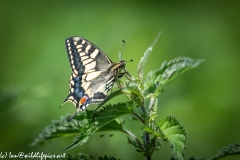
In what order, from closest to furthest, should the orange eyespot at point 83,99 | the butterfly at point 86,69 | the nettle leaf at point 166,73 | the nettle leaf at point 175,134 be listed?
the nettle leaf at point 175,134 → the nettle leaf at point 166,73 → the orange eyespot at point 83,99 → the butterfly at point 86,69

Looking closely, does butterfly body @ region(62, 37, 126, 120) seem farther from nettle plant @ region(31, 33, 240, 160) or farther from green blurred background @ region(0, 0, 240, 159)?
nettle plant @ region(31, 33, 240, 160)

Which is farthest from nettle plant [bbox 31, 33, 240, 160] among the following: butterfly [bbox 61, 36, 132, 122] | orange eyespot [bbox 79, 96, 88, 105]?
butterfly [bbox 61, 36, 132, 122]

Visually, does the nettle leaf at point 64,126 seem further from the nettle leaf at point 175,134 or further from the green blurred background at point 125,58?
the green blurred background at point 125,58

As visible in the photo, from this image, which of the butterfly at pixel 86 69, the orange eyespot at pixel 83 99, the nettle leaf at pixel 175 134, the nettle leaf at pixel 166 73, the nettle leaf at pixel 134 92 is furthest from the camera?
the butterfly at pixel 86 69

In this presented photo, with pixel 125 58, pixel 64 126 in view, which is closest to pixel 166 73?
pixel 64 126

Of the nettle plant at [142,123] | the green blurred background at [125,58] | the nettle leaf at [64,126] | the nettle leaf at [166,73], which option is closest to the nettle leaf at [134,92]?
the nettle plant at [142,123]

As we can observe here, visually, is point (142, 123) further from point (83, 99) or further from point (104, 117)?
point (83, 99)

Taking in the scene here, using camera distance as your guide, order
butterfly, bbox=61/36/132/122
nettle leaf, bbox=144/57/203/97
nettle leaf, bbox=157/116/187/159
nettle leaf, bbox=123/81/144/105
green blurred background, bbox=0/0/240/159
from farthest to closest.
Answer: green blurred background, bbox=0/0/240/159 → butterfly, bbox=61/36/132/122 → nettle leaf, bbox=144/57/203/97 → nettle leaf, bbox=123/81/144/105 → nettle leaf, bbox=157/116/187/159
